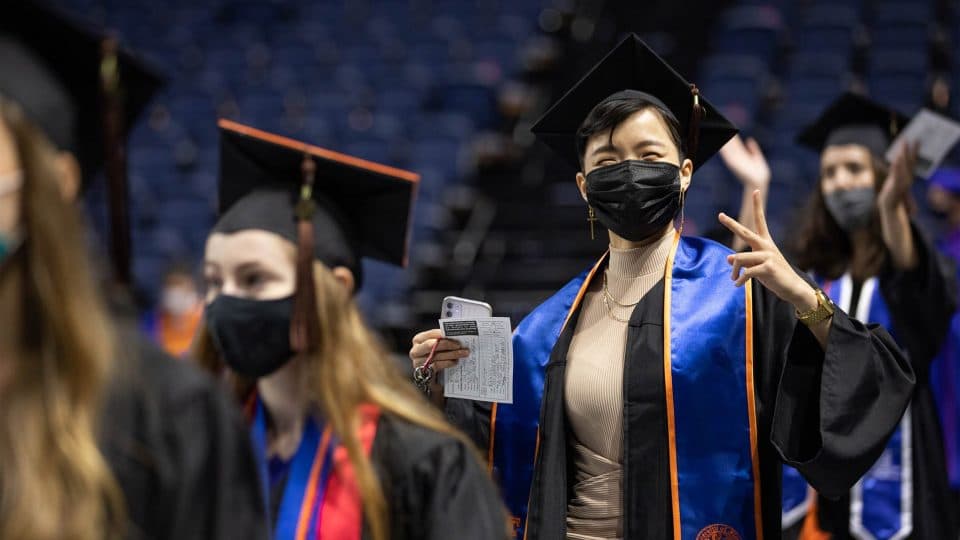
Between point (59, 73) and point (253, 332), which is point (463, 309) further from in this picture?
point (59, 73)

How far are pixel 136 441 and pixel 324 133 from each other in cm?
854

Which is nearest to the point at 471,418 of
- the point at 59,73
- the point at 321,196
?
the point at 321,196

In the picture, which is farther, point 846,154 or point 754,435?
point 846,154

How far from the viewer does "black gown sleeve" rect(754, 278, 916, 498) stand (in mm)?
2232

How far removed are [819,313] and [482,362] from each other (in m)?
0.73

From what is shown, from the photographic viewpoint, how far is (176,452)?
134cm

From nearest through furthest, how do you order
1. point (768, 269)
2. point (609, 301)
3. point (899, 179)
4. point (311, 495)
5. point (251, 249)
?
point (311, 495)
point (251, 249)
point (768, 269)
point (609, 301)
point (899, 179)

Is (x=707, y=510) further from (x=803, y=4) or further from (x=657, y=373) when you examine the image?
(x=803, y=4)

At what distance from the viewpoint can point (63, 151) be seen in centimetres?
135

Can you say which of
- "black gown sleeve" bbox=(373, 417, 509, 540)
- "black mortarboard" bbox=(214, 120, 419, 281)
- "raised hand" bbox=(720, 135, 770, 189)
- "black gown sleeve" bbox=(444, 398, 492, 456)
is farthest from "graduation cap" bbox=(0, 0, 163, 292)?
"raised hand" bbox=(720, 135, 770, 189)

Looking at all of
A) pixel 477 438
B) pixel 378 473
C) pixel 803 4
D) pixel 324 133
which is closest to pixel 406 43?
pixel 324 133

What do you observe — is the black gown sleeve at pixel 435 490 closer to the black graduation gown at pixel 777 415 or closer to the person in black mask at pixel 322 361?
the person in black mask at pixel 322 361

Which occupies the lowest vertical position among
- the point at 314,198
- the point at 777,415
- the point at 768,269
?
the point at 777,415

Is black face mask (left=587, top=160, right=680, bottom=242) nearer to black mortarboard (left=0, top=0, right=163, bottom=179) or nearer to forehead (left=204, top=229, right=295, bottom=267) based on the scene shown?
forehead (left=204, top=229, right=295, bottom=267)
